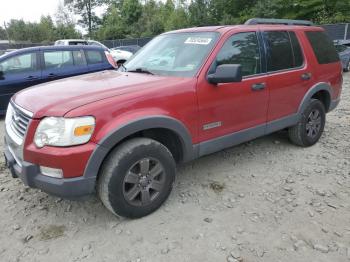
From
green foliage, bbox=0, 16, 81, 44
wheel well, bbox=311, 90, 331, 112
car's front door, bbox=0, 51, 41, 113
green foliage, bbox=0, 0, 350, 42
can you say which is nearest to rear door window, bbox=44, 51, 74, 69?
car's front door, bbox=0, 51, 41, 113

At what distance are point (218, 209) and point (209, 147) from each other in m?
0.67

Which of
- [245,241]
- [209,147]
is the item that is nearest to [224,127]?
[209,147]

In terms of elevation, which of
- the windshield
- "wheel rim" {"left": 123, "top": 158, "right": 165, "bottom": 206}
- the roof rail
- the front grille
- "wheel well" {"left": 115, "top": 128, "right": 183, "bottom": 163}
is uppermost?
the roof rail

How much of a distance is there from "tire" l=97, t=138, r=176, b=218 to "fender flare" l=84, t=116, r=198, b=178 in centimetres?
12

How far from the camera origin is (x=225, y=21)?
28.9 m

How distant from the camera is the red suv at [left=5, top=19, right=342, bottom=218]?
288 cm

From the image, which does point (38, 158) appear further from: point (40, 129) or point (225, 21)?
point (225, 21)

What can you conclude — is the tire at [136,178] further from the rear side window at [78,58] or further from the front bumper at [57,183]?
the rear side window at [78,58]

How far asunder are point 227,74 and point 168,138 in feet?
2.88

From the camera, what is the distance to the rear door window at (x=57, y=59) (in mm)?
8055

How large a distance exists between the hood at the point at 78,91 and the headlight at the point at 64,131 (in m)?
0.07

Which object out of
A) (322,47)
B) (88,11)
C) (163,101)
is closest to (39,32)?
(88,11)

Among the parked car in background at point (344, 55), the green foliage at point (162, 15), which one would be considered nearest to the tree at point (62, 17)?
the green foliage at point (162, 15)

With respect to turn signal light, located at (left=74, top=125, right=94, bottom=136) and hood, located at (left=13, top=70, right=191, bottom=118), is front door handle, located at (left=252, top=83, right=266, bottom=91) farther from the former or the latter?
turn signal light, located at (left=74, top=125, right=94, bottom=136)
